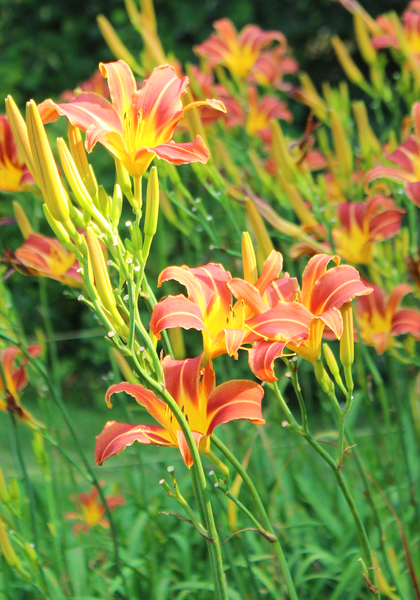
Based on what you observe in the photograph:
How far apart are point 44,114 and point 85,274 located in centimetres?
22

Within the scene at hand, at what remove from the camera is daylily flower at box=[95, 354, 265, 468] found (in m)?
0.72

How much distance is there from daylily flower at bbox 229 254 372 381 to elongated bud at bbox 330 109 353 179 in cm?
73

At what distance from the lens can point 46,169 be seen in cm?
73

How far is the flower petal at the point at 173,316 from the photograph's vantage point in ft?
2.27

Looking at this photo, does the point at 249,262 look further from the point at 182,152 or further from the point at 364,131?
the point at 364,131

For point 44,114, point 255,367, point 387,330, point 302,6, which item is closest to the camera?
point 255,367

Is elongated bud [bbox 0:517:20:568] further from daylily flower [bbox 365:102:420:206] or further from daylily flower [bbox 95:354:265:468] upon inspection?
daylily flower [bbox 365:102:420:206]

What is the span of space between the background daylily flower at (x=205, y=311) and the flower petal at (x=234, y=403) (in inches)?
1.8

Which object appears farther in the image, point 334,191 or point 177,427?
point 334,191

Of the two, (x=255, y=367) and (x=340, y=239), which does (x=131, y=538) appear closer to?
(x=340, y=239)

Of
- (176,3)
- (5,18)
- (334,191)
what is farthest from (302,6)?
(334,191)

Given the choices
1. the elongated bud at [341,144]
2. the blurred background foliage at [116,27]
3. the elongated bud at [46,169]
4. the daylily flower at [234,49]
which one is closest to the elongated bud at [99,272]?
the elongated bud at [46,169]

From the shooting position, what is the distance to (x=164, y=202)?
153 centimetres

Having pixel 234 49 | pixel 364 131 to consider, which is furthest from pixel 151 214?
pixel 234 49
